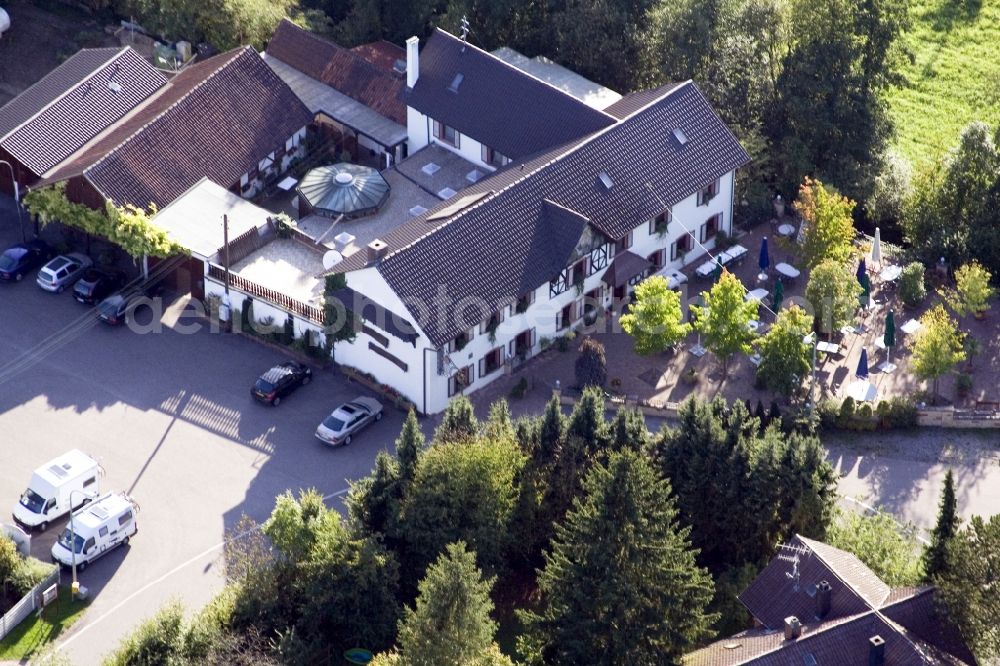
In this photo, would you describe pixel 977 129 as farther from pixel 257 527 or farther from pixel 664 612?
pixel 257 527

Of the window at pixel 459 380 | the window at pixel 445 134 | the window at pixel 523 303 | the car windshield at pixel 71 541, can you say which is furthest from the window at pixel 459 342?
the car windshield at pixel 71 541

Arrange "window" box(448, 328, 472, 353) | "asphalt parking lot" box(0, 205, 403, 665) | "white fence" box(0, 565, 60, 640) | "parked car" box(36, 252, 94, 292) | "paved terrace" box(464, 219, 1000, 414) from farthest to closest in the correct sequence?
"parked car" box(36, 252, 94, 292)
"paved terrace" box(464, 219, 1000, 414)
"window" box(448, 328, 472, 353)
"asphalt parking lot" box(0, 205, 403, 665)
"white fence" box(0, 565, 60, 640)

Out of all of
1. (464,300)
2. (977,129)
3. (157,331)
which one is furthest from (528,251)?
(977,129)

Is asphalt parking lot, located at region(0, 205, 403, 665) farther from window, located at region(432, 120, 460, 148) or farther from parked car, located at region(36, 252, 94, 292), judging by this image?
window, located at region(432, 120, 460, 148)

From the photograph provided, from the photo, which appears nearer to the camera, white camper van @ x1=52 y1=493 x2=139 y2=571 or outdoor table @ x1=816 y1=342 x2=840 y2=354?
white camper van @ x1=52 y1=493 x2=139 y2=571

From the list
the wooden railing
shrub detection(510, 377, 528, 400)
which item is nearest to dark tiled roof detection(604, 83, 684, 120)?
shrub detection(510, 377, 528, 400)

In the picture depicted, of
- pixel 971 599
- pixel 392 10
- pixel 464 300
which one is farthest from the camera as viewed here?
pixel 392 10
